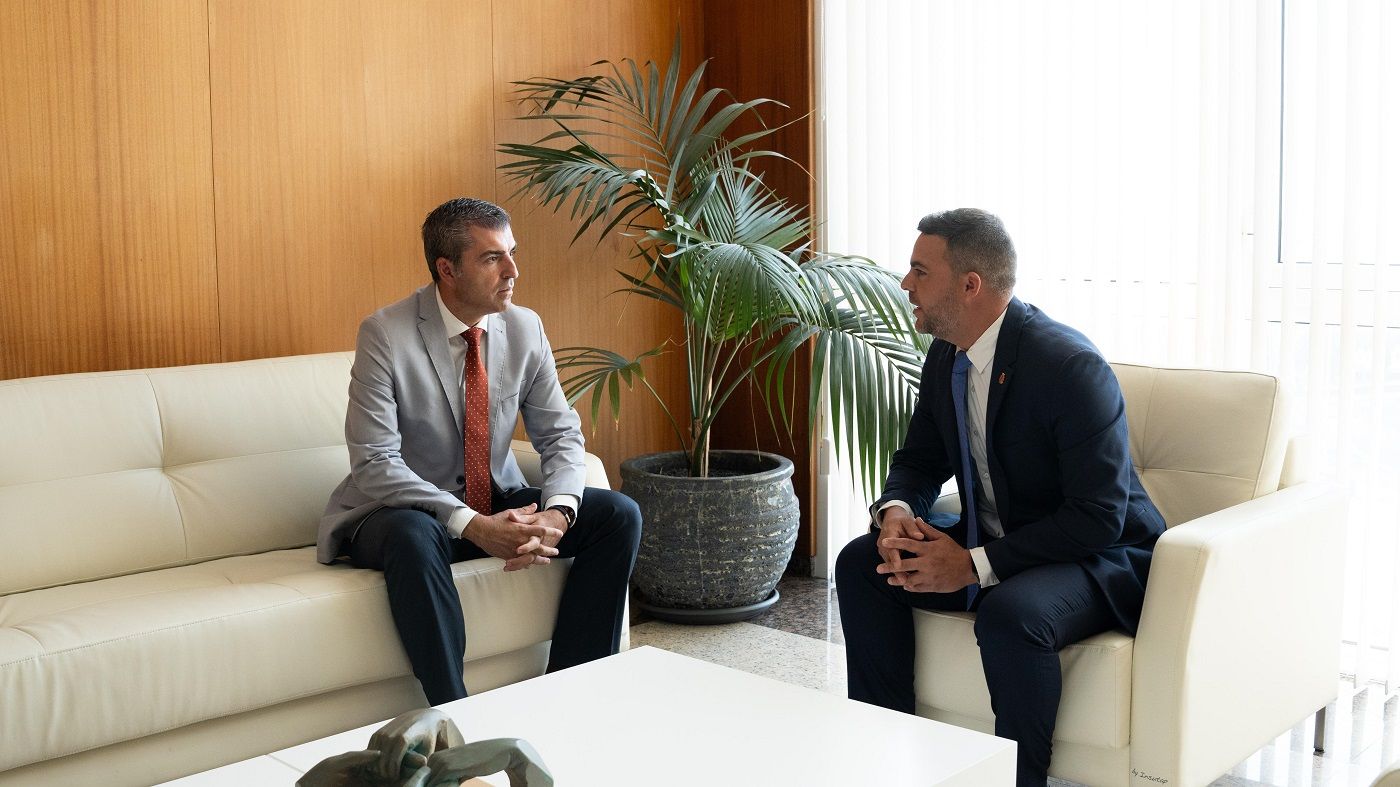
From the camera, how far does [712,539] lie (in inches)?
147

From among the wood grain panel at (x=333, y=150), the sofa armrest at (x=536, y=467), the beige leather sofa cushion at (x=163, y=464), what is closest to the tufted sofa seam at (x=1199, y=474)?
the sofa armrest at (x=536, y=467)

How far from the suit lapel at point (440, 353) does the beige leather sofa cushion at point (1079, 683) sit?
4.04 ft

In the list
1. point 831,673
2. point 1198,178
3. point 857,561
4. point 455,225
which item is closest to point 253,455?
point 455,225

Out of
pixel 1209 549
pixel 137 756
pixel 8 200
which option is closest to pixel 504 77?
pixel 8 200

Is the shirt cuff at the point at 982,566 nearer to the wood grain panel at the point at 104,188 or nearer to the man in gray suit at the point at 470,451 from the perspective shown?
the man in gray suit at the point at 470,451

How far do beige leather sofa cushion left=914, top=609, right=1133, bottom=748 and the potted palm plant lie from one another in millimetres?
970

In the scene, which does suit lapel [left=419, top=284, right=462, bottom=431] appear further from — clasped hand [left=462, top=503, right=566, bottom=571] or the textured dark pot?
the textured dark pot

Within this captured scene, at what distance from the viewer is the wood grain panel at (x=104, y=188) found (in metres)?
3.04

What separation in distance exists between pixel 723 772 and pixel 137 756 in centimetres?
123

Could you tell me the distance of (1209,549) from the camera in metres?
2.23

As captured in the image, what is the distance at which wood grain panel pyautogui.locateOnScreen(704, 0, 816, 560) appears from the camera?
14.0 feet

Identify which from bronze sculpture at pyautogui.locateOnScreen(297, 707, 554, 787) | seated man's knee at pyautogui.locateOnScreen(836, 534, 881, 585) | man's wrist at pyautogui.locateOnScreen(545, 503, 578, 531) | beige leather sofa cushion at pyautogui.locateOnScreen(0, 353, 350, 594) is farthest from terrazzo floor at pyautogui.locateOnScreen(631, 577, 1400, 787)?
bronze sculpture at pyautogui.locateOnScreen(297, 707, 554, 787)

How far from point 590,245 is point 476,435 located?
1.39 meters

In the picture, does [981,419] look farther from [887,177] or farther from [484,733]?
[887,177]
